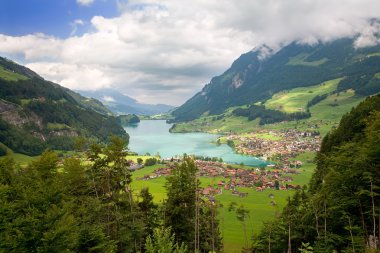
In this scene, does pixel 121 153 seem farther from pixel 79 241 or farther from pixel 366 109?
pixel 366 109

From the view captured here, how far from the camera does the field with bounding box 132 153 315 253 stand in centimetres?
7900

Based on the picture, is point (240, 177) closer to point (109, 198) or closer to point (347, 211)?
point (109, 198)

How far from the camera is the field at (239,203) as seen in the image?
7900 centimetres

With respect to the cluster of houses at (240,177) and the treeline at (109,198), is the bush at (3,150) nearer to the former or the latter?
the cluster of houses at (240,177)

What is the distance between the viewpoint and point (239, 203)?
11262cm

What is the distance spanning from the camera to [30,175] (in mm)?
36719

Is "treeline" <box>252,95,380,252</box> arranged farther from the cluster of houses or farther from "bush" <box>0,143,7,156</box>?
"bush" <box>0,143,7,156</box>

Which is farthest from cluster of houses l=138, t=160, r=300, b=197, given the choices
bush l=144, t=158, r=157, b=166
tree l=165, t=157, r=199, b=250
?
tree l=165, t=157, r=199, b=250

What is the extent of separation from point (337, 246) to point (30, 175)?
1315 inches

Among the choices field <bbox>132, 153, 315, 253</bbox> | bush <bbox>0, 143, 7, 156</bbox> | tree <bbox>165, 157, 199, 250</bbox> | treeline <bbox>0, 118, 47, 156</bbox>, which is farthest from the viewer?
treeline <bbox>0, 118, 47, 156</bbox>

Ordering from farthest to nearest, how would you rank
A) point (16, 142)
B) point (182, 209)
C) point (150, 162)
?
point (16, 142), point (150, 162), point (182, 209)

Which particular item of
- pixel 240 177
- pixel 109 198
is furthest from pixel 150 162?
Result: pixel 109 198

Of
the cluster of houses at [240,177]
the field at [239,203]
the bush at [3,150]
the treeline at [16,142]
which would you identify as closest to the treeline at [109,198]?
the field at [239,203]

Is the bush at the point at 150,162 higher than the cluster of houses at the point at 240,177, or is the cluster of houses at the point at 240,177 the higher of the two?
the bush at the point at 150,162
